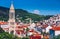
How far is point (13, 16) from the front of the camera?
36.0ft

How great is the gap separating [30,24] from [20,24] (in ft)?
1.18

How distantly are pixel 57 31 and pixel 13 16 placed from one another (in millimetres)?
2497

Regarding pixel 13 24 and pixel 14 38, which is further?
pixel 13 24

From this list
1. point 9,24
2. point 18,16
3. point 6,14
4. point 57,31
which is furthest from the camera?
point 9,24

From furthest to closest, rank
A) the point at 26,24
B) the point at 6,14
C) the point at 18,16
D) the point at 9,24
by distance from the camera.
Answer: the point at 26,24
the point at 9,24
the point at 18,16
the point at 6,14

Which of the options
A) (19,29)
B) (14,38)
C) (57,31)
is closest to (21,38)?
(14,38)

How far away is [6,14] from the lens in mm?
9883

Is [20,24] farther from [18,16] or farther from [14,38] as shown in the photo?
[14,38]

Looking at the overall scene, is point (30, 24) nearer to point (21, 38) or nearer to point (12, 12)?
point (12, 12)

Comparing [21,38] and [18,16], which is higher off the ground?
[18,16]

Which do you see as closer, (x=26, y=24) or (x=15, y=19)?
(x=15, y=19)

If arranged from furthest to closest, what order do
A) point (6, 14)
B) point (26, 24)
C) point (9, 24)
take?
point (26, 24) → point (9, 24) → point (6, 14)

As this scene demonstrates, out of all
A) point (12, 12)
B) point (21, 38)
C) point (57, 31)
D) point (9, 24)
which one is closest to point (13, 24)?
point (9, 24)

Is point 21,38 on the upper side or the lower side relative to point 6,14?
lower
